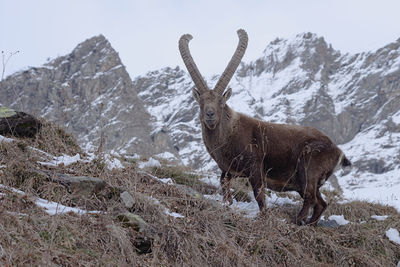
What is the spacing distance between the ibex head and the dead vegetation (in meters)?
1.53

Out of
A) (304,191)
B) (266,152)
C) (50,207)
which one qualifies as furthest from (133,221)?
(304,191)

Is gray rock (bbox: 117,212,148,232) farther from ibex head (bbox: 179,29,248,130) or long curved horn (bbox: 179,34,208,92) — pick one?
long curved horn (bbox: 179,34,208,92)

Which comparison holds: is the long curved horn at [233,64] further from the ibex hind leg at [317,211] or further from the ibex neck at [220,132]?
the ibex hind leg at [317,211]

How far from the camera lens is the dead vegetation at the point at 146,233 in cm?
395

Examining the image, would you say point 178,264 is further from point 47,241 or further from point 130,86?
point 130,86

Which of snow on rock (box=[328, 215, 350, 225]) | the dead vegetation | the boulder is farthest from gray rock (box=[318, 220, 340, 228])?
the boulder

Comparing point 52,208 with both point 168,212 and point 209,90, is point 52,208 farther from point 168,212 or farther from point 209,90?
point 209,90

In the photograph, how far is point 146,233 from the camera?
468 centimetres

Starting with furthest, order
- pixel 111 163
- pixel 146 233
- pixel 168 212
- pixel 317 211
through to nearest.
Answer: pixel 111 163 → pixel 317 211 → pixel 168 212 → pixel 146 233

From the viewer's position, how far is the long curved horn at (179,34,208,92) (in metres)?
8.05

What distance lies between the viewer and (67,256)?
3.74m

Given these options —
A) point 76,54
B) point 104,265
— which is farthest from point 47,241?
point 76,54

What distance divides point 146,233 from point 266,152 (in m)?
3.46

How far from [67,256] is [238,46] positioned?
5.83 metres
